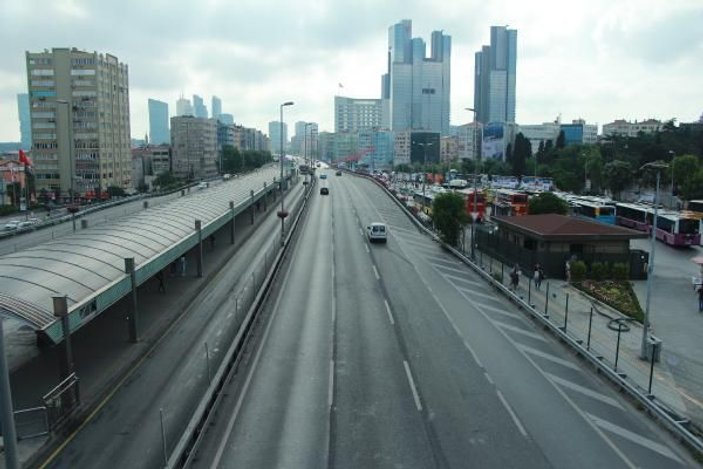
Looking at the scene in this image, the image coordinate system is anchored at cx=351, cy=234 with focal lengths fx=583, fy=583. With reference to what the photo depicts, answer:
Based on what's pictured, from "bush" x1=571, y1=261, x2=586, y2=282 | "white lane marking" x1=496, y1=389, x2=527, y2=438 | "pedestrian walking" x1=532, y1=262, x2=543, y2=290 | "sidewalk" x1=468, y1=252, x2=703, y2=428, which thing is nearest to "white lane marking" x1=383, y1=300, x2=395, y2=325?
"sidewalk" x1=468, y1=252, x2=703, y2=428

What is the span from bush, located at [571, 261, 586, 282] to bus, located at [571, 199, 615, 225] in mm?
27733

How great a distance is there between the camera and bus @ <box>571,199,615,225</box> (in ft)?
194

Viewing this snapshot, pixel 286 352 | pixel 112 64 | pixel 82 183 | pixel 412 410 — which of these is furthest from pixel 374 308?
pixel 112 64

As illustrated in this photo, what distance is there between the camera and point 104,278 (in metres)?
19.8

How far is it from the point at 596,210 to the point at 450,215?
80.0 ft

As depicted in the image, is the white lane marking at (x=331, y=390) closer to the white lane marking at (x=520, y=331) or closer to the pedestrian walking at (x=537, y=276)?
the white lane marking at (x=520, y=331)

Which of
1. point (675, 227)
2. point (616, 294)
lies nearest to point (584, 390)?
point (616, 294)

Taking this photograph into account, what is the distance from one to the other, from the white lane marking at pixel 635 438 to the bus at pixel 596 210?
47.4m

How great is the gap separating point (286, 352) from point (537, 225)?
2214cm

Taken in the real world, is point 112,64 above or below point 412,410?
above

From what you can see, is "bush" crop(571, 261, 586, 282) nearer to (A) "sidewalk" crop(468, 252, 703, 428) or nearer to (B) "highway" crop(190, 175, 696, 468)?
(A) "sidewalk" crop(468, 252, 703, 428)

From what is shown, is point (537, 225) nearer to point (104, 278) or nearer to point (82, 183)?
point (104, 278)

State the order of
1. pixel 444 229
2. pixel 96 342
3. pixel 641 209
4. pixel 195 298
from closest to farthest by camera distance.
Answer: pixel 96 342
pixel 195 298
pixel 444 229
pixel 641 209

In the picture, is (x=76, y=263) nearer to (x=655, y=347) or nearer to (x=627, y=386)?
(x=627, y=386)
